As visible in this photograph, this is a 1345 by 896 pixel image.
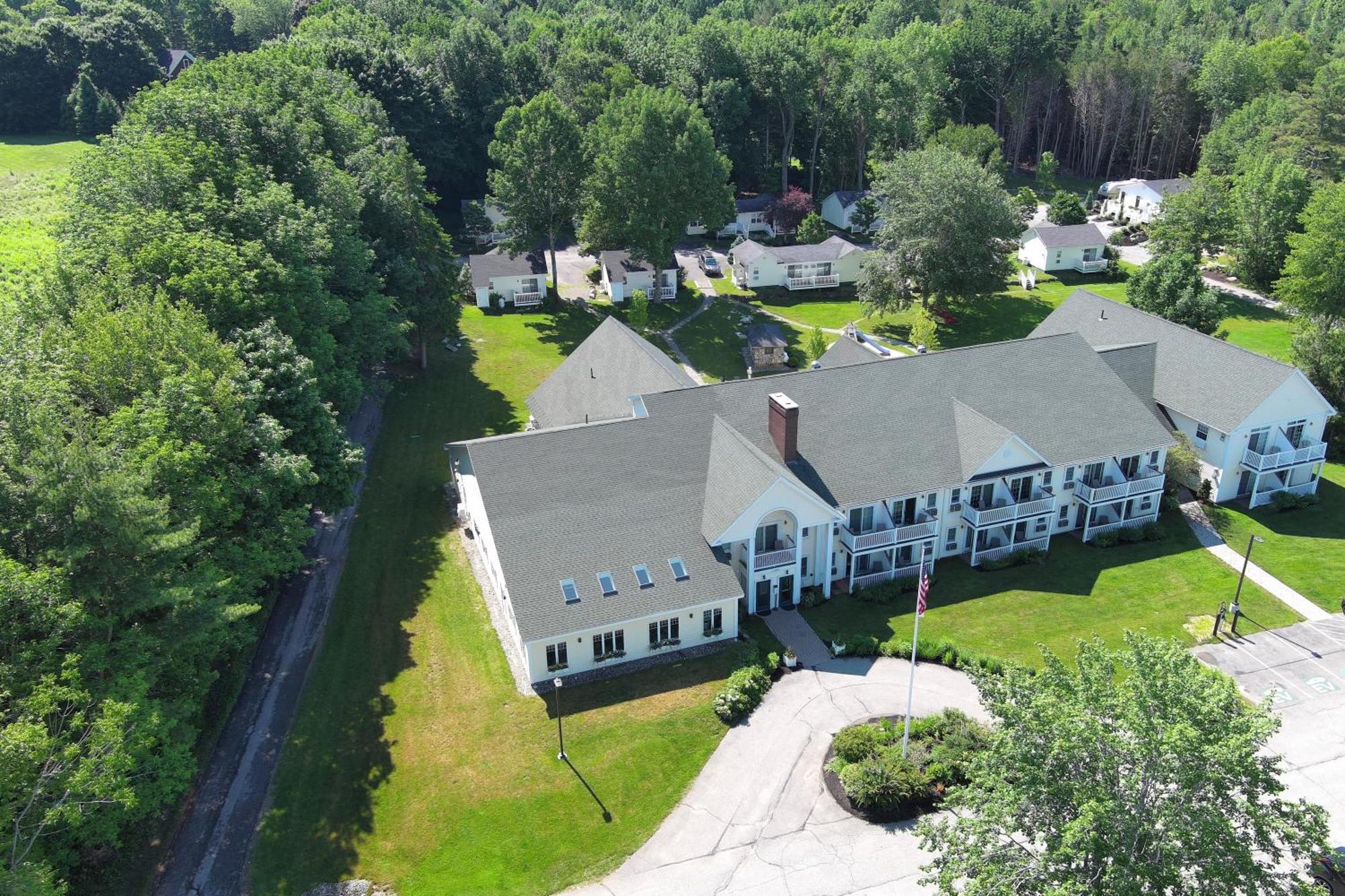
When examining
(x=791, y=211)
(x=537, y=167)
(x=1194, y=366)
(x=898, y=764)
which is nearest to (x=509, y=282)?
(x=537, y=167)

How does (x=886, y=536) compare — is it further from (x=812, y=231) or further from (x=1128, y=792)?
(x=812, y=231)

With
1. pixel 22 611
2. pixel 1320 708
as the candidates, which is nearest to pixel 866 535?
pixel 1320 708

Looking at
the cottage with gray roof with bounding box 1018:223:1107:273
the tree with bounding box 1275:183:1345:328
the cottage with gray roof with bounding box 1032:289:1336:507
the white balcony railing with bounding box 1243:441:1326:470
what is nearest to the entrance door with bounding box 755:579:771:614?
the cottage with gray roof with bounding box 1032:289:1336:507

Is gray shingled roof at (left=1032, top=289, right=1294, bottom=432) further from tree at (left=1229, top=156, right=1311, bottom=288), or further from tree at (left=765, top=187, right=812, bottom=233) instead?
tree at (left=765, top=187, right=812, bottom=233)

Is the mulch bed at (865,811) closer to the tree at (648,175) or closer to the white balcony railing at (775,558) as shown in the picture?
the white balcony railing at (775,558)

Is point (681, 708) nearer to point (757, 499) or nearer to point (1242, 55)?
point (757, 499)

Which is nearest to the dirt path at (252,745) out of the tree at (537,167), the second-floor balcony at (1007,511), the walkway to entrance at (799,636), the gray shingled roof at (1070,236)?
the walkway to entrance at (799,636)
